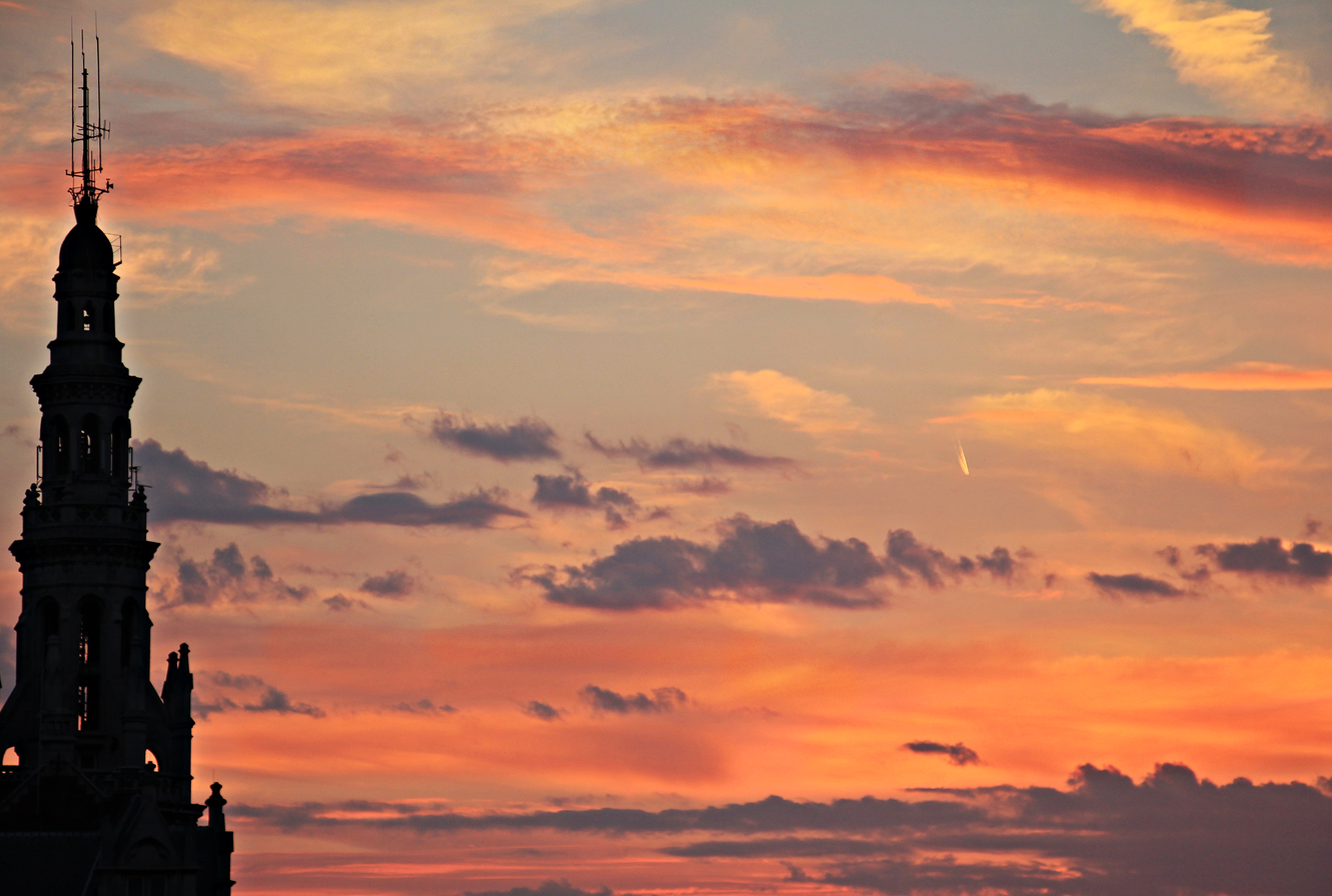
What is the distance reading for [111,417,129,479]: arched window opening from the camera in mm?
154125

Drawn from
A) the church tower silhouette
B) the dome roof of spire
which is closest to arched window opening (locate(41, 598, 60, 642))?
the church tower silhouette

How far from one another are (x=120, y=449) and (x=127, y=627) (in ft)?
36.7

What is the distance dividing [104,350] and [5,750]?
83.8ft

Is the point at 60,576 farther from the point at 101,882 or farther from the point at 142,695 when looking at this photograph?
the point at 101,882

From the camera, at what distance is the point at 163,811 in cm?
14988

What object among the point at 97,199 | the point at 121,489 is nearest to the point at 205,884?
the point at 121,489

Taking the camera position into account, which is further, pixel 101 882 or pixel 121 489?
pixel 121 489

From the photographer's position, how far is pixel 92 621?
153000 millimetres

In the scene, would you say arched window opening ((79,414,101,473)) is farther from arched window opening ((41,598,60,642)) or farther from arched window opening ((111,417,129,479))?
arched window opening ((41,598,60,642))

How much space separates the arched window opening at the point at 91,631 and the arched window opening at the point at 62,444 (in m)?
8.28

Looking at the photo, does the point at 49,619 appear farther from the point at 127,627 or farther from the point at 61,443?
the point at 61,443

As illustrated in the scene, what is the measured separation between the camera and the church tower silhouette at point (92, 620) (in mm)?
147625

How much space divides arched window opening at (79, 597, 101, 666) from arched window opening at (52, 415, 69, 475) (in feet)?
27.2

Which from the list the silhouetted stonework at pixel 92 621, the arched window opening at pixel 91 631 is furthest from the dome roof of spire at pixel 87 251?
the arched window opening at pixel 91 631
